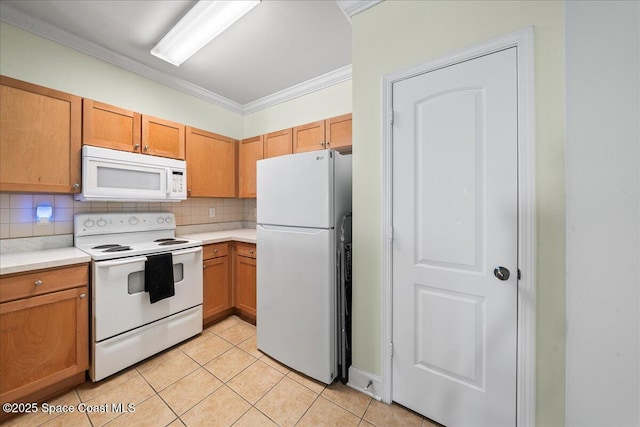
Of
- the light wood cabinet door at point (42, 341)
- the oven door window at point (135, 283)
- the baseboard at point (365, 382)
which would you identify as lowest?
the baseboard at point (365, 382)

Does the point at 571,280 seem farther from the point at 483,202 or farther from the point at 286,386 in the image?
the point at 286,386

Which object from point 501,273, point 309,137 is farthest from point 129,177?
point 501,273

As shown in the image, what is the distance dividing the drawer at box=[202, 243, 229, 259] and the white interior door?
1.82 metres

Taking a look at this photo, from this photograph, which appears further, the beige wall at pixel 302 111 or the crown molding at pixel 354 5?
the beige wall at pixel 302 111

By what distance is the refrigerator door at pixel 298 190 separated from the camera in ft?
5.23

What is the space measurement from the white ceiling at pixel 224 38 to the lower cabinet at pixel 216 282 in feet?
5.87

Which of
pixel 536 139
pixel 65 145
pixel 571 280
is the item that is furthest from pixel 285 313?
pixel 65 145

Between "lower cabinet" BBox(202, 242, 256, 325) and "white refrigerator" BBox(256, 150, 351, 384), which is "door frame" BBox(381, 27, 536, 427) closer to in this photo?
"white refrigerator" BBox(256, 150, 351, 384)

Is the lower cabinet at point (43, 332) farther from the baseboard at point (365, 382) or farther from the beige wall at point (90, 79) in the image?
the baseboard at point (365, 382)

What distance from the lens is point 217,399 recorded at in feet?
4.94

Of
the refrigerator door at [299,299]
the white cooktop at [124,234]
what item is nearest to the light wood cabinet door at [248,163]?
the white cooktop at [124,234]

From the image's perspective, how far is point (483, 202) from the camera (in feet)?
3.86

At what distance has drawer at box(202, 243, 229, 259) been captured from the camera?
2.34m

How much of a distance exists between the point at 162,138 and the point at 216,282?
1.54 meters
